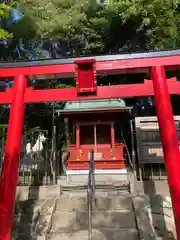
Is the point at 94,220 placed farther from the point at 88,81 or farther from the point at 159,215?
the point at 88,81

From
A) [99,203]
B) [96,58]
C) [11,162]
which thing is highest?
[96,58]

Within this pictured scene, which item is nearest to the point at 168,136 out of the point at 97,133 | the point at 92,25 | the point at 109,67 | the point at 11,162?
the point at 109,67

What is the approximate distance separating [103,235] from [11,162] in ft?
8.12

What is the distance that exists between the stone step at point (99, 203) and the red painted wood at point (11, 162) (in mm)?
2431

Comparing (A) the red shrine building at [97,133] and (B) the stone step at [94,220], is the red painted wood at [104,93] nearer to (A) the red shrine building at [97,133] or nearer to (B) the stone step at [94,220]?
(B) the stone step at [94,220]

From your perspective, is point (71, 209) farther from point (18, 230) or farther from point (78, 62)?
point (78, 62)

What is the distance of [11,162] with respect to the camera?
4.25 meters

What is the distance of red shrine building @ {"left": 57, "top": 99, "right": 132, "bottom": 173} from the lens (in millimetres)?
9203

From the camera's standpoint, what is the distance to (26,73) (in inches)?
201

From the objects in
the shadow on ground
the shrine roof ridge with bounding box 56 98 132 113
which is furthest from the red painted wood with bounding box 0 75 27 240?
the shrine roof ridge with bounding box 56 98 132 113

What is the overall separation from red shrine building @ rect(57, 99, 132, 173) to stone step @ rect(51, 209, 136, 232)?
3109 mm

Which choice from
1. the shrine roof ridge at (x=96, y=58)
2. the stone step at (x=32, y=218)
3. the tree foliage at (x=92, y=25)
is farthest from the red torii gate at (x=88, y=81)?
the tree foliage at (x=92, y=25)

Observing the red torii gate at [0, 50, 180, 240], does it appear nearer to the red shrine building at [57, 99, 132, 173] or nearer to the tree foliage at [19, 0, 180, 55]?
the red shrine building at [57, 99, 132, 173]

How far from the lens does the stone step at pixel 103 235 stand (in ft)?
16.3
